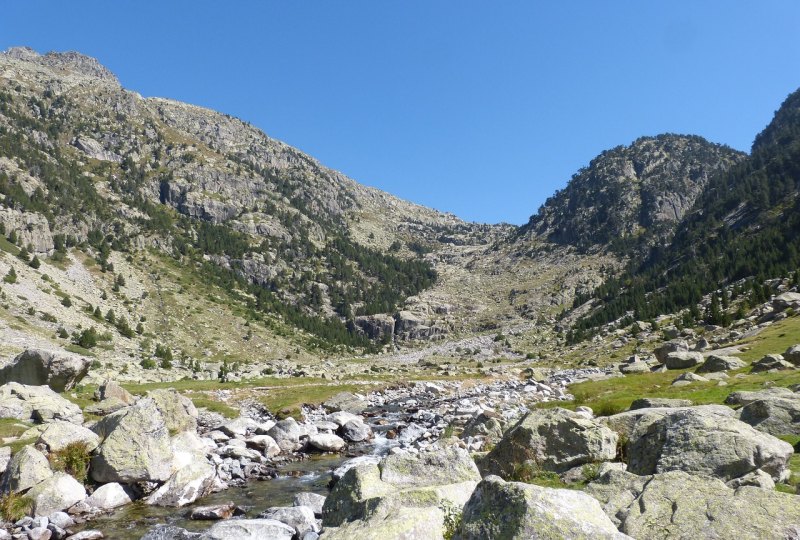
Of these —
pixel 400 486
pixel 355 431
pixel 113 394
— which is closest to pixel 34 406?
pixel 113 394

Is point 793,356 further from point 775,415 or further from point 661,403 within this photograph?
point 775,415

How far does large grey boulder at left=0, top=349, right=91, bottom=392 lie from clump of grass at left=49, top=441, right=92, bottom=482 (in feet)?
74.8

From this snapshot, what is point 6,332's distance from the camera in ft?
225

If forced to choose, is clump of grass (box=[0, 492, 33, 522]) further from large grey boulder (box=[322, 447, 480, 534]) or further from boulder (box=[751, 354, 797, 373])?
boulder (box=[751, 354, 797, 373])

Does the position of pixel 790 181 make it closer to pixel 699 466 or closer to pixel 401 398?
pixel 401 398

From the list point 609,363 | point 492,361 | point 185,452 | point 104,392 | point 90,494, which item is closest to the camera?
point 90,494

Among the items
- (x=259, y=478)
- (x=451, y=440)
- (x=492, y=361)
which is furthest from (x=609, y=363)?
(x=259, y=478)

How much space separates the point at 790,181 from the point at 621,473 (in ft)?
650

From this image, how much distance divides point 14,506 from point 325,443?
16737 mm

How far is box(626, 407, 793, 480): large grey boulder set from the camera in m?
10.6

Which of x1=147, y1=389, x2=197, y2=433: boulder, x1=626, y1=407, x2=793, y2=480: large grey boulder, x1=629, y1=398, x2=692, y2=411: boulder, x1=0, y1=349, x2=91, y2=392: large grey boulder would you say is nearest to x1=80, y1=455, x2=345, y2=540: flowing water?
x1=147, y1=389, x2=197, y2=433: boulder

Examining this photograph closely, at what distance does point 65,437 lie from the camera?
21219 mm

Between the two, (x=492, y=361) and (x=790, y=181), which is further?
(x=790, y=181)

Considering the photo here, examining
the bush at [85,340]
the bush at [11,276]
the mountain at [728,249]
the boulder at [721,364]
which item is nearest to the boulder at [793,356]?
the boulder at [721,364]
